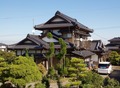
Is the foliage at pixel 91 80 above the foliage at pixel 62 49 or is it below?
below

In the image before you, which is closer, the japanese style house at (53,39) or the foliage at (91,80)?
the foliage at (91,80)

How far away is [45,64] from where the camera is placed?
1115 inches

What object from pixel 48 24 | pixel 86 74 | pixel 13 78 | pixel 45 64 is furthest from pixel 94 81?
pixel 48 24

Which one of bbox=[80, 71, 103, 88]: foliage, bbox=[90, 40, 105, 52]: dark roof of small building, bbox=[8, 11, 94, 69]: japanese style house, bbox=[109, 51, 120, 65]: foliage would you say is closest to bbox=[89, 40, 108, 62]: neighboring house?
bbox=[90, 40, 105, 52]: dark roof of small building

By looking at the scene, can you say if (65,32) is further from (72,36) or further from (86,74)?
(86,74)

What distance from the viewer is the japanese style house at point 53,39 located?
28.2 meters

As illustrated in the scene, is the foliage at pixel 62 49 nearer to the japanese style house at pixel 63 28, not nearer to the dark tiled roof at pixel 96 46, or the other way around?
the japanese style house at pixel 63 28

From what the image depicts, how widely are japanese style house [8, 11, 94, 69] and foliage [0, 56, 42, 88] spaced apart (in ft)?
33.5

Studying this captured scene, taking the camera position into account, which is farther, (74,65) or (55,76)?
(55,76)

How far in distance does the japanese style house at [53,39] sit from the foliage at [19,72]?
10.2 meters

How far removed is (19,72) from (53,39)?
13774 mm

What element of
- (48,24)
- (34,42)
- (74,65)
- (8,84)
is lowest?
(8,84)

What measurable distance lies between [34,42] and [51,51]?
5257 millimetres

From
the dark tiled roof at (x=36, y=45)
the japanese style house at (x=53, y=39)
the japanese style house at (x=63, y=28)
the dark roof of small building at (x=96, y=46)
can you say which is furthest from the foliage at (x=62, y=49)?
the dark roof of small building at (x=96, y=46)
